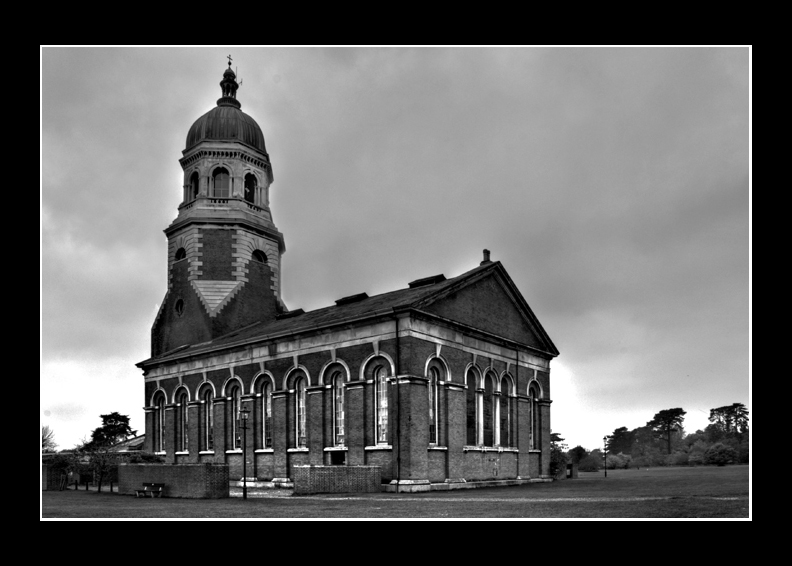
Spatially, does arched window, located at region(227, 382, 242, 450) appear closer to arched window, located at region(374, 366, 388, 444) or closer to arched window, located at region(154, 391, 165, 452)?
arched window, located at region(154, 391, 165, 452)

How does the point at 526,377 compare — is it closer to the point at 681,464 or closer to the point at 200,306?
the point at 200,306

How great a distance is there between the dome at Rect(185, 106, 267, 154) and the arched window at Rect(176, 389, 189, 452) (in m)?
16.6

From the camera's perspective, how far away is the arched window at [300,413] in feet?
122

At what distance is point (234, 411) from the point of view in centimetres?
4119

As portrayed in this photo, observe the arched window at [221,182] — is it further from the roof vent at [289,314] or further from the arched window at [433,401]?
the arched window at [433,401]

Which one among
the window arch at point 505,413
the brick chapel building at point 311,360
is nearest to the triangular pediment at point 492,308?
the brick chapel building at point 311,360

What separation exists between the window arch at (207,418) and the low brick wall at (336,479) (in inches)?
557

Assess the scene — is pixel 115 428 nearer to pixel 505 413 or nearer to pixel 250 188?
pixel 250 188

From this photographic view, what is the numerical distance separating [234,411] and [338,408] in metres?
8.46

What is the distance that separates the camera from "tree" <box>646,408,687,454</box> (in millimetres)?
105625

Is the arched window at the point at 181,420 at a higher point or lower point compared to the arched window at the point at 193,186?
lower

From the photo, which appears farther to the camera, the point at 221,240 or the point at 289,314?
the point at 221,240

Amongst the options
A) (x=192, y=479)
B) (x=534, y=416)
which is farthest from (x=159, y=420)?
(x=534, y=416)

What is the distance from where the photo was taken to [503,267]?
39969 mm
